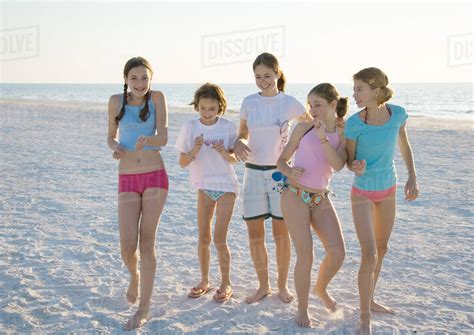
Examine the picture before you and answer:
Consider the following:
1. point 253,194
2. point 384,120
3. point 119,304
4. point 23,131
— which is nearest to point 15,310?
Answer: point 119,304

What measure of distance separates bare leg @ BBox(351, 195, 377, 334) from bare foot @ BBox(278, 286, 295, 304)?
746 mm

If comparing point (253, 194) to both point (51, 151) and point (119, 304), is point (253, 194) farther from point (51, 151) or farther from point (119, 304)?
point (51, 151)

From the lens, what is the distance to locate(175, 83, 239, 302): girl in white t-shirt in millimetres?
4512

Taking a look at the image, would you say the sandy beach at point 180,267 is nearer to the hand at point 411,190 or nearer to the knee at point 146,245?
the knee at point 146,245

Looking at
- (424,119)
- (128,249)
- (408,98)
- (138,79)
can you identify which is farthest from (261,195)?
(408,98)

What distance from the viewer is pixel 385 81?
13.0ft

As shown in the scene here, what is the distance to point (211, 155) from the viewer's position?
15.0 ft

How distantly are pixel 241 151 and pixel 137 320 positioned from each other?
156 centimetres

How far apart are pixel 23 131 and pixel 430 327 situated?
14712 millimetres

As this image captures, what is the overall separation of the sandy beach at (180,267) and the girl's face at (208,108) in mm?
1592

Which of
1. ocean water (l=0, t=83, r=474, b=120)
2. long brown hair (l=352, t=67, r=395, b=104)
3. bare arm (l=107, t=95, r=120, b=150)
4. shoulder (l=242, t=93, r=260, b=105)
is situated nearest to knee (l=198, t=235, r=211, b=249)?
bare arm (l=107, t=95, r=120, b=150)

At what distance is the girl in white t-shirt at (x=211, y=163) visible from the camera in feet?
14.8

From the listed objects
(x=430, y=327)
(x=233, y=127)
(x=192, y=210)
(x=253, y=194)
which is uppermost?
(x=233, y=127)

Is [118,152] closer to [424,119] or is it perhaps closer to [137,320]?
[137,320]
